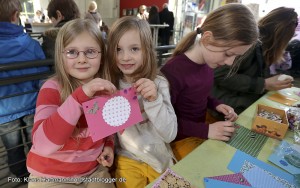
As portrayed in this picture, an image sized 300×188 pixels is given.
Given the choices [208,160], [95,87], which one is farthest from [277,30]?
[95,87]

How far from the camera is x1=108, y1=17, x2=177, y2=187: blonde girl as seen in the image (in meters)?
1.07

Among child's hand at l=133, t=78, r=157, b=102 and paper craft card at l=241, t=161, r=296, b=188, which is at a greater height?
child's hand at l=133, t=78, r=157, b=102

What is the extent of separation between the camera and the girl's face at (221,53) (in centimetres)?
116

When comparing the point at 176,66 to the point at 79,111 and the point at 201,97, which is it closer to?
the point at 201,97

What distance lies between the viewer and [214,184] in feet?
2.59

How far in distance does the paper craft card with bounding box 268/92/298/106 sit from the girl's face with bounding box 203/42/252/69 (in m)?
0.73

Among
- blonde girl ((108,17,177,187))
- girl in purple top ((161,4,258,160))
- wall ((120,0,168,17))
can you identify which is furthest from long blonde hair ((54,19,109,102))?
wall ((120,0,168,17))

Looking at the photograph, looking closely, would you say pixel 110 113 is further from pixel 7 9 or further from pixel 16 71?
pixel 7 9

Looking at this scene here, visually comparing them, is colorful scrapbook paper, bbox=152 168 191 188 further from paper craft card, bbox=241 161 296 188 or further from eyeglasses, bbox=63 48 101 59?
eyeglasses, bbox=63 48 101 59

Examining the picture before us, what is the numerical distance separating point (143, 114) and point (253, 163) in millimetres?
550

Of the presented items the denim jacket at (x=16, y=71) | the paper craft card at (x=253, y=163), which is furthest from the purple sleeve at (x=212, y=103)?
the denim jacket at (x=16, y=71)

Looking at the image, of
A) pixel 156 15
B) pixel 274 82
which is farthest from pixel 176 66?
pixel 156 15

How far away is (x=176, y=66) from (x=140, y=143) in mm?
479

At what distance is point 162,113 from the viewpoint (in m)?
1.00
